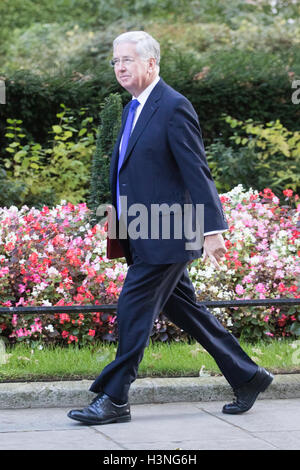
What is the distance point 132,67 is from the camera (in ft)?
15.4

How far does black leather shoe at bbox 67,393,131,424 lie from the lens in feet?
15.5

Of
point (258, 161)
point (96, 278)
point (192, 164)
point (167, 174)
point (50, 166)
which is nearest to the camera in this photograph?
point (192, 164)

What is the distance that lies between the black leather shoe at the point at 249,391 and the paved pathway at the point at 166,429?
0.05 meters

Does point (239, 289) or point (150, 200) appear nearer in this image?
point (150, 200)

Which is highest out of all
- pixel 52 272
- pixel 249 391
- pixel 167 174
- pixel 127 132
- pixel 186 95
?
pixel 186 95

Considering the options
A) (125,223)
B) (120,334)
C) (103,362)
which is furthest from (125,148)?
(103,362)

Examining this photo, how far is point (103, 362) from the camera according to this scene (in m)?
5.61

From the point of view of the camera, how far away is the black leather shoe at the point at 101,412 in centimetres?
471

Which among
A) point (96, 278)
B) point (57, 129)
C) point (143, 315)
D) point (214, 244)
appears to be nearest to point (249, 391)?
point (143, 315)

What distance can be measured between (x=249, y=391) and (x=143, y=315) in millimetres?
810

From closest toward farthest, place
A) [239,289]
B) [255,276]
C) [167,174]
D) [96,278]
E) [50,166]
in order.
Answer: [167,174] → [96,278] → [239,289] → [255,276] → [50,166]

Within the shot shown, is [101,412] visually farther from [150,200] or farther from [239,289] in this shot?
[239,289]

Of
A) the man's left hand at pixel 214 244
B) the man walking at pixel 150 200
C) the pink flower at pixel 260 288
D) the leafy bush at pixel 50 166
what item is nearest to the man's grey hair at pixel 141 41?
the man walking at pixel 150 200
